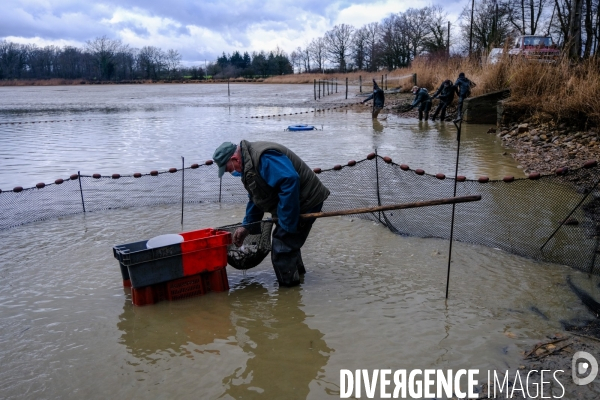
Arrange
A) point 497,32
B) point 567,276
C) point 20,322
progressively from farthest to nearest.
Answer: point 497,32 < point 567,276 < point 20,322

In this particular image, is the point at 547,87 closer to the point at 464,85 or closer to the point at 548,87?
the point at 548,87

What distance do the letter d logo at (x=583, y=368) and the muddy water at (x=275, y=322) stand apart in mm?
404

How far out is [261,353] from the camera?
4.42 metres

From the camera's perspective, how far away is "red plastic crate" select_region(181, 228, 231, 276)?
517cm

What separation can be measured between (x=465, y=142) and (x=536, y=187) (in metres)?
9.52

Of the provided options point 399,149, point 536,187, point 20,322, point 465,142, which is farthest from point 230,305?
point 465,142

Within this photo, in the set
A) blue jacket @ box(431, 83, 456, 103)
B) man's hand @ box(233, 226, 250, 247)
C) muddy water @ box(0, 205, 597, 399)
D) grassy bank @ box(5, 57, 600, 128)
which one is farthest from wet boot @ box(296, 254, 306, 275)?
blue jacket @ box(431, 83, 456, 103)

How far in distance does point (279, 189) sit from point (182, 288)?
142cm

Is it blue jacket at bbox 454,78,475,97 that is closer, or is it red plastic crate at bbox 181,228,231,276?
red plastic crate at bbox 181,228,231,276

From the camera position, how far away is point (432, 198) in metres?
7.60

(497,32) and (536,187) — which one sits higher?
(497,32)

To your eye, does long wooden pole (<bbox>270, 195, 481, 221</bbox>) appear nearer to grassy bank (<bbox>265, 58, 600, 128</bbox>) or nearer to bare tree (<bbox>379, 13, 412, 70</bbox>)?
grassy bank (<bbox>265, 58, 600, 128</bbox>)

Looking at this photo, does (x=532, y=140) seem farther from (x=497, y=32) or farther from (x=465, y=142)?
(x=497, y=32)

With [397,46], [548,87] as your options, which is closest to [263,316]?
[548,87]
